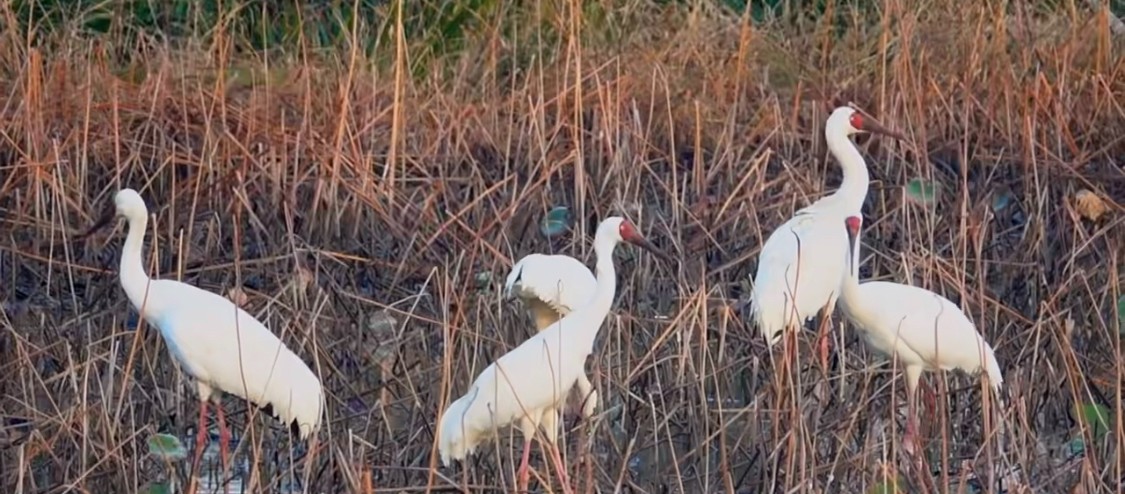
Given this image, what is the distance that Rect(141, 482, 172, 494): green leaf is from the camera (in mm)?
4090

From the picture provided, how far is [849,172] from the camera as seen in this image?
5.61 metres

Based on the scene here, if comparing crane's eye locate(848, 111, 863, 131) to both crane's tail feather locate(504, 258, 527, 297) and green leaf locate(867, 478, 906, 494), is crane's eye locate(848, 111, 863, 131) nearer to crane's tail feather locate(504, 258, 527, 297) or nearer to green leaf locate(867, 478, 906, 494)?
crane's tail feather locate(504, 258, 527, 297)

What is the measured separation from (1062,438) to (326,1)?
16.6 ft

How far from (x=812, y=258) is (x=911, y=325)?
0.54 metres

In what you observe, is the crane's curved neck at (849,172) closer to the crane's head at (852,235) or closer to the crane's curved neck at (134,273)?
the crane's head at (852,235)

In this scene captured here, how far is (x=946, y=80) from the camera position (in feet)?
23.7

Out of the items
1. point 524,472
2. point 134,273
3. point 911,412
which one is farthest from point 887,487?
point 134,273

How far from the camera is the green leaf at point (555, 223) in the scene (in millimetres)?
5910

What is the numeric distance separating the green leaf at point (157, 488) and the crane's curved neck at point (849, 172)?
206cm

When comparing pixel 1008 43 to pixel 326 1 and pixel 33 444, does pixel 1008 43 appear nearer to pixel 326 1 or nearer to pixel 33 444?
pixel 326 1

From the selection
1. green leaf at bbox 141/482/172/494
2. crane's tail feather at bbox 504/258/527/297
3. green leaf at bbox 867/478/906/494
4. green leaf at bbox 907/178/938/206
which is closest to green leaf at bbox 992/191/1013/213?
green leaf at bbox 907/178/938/206

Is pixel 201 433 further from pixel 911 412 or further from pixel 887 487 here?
pixel 887 487

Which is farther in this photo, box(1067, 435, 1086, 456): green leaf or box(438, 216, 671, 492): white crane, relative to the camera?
box(1067, 435, 1086, 456): green leaf

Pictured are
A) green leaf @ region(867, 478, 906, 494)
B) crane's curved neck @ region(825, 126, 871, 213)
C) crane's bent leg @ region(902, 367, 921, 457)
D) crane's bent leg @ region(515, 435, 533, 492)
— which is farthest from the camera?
crane's curved neck @ region(825, 126, 871, 213)
